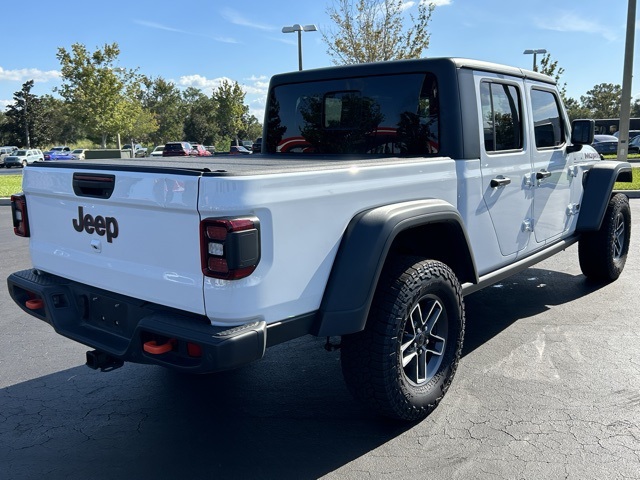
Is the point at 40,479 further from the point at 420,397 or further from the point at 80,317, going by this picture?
the point at 420,397

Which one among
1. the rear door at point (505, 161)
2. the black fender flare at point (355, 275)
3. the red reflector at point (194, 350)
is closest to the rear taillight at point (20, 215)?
the red reflector at point (194, 350)

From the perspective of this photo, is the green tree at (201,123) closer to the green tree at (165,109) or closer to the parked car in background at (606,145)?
the green tree at (165,109)

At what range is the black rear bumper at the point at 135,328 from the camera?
7.50 ft

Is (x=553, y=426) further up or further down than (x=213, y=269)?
further down

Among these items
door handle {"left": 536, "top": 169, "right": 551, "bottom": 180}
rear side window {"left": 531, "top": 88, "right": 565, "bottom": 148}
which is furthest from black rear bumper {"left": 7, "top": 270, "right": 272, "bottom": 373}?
rear side window {"left": 531, "top": 88, "right": 565, "bottom": 148}

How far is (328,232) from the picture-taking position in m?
2.62

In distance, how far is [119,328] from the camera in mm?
2779

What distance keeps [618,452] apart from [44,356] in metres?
3.82

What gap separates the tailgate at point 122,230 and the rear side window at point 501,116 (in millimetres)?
2206

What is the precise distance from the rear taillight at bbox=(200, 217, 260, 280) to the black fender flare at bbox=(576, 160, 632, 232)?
399cm

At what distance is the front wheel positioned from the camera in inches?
112

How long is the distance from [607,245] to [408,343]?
11.4 ft

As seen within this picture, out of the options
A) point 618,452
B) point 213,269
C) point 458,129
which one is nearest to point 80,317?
point 213,269

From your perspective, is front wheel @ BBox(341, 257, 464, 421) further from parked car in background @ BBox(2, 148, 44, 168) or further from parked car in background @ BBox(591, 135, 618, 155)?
parked car in background @ BBox(2, 148, 44, 168)
